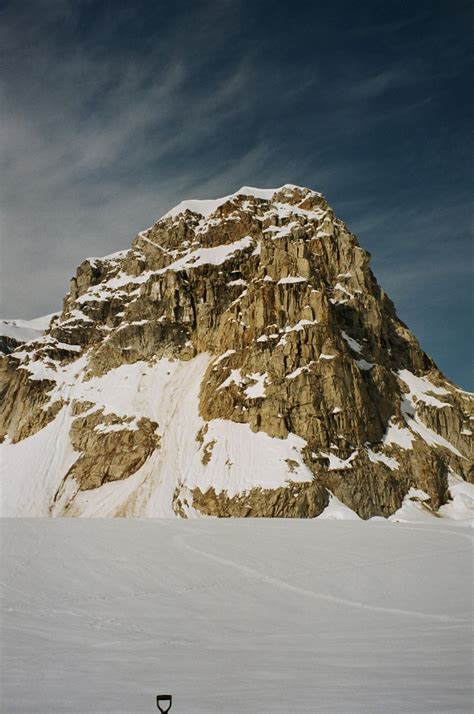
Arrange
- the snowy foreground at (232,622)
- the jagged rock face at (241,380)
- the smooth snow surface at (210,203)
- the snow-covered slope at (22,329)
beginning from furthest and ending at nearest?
the snow-covered slope at (22,329) → the smooth snow surface at (210,203) → the jagged rock face at (241,380) → the snowy foreground at (232,622)

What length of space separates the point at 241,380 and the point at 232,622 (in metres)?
85.3

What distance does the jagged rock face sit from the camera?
87812 millimetres

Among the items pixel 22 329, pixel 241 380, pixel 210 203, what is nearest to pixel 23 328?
pixel 22 329

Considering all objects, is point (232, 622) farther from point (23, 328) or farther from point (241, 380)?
point (23, 328)


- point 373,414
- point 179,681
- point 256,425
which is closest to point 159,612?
point 179,681

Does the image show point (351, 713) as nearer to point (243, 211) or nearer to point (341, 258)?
point (341, 258)

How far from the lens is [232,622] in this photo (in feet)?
44.3

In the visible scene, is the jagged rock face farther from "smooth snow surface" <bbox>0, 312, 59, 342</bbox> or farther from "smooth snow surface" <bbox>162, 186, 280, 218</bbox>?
"smooth snow surface" <bbox>0, 312, 59, 342</bbox>

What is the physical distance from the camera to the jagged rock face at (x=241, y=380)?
288 ft

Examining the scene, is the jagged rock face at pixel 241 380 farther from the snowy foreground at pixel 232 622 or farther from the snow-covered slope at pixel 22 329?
the snowy foreground at pixel 232 622

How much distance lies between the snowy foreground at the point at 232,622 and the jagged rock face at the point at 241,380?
59.9 m

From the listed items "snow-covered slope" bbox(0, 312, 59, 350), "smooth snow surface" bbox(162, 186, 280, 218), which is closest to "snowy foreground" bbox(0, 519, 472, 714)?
"smooth snow surface" bbox(162, 186, 280, 218)

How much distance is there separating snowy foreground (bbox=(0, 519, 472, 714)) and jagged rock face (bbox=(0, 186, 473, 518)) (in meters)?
59.9

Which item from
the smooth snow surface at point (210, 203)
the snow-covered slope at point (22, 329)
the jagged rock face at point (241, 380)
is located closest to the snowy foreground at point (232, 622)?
the jagged rock face at point (241, 380)
